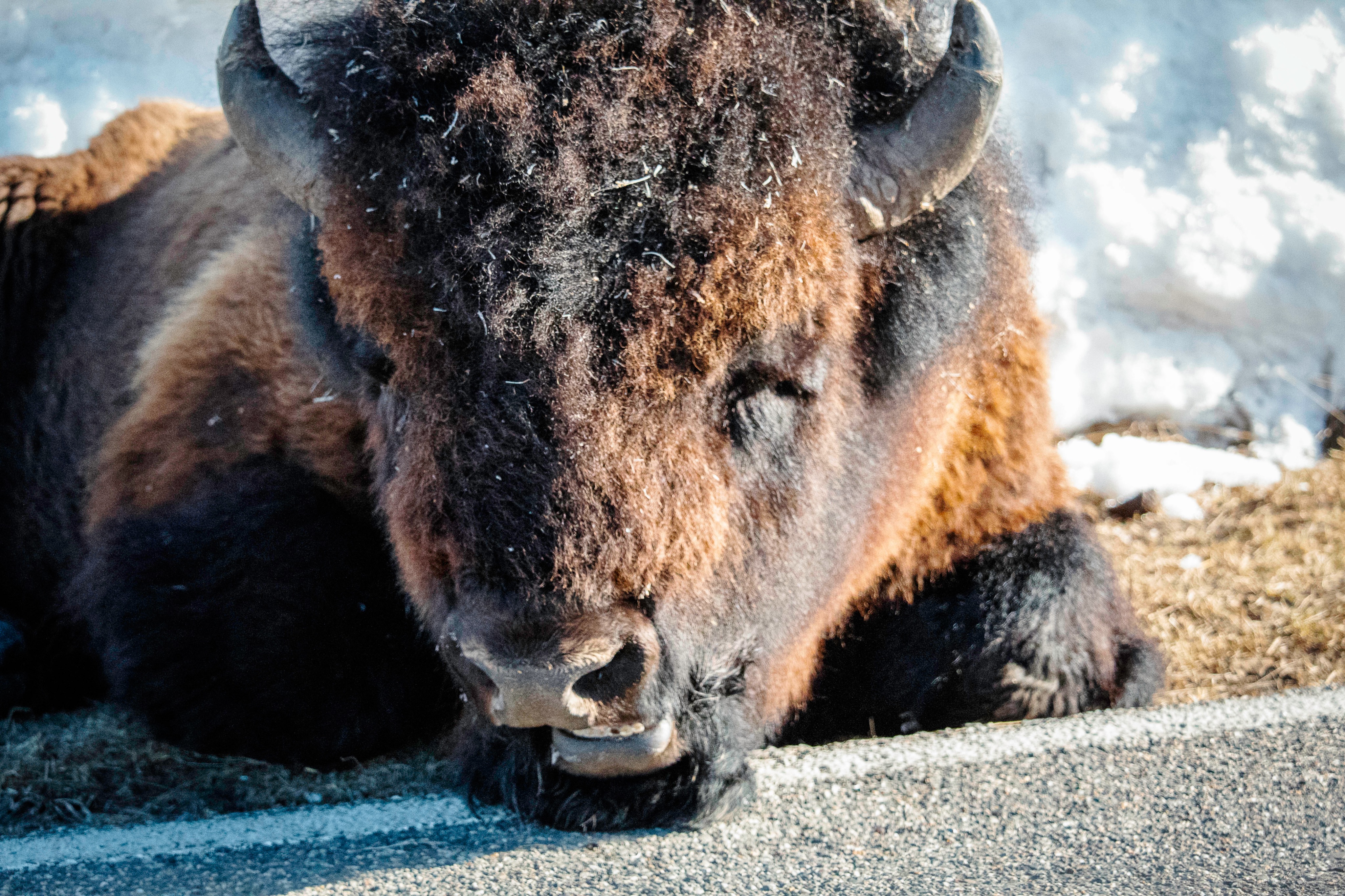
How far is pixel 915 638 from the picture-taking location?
2809 mm

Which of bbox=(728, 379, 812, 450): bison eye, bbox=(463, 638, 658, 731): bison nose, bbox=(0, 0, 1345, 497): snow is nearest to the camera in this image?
bbox=(463, 638, 658, 731): bison nose

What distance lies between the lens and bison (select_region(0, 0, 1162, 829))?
1.74 meters

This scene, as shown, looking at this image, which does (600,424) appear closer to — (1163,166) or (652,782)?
(652,782)

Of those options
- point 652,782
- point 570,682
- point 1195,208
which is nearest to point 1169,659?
point 652,782

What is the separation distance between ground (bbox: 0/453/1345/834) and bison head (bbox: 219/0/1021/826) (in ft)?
2.16

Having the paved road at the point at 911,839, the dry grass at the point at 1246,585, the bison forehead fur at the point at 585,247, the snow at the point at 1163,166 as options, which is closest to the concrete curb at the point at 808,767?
the paved road at the point at 911,839

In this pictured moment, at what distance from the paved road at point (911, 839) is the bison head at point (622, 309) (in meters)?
0.14

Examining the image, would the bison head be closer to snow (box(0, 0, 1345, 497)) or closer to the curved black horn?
the curved black horn

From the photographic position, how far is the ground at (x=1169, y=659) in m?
2.55

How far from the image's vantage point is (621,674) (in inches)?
68.7

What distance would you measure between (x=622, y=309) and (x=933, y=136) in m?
0.78

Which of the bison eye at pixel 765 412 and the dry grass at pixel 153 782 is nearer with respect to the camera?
the bison eye at pixel 765 412

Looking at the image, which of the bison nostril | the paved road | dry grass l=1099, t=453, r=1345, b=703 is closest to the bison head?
the bison nostril

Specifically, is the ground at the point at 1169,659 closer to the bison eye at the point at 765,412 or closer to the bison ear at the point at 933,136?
the bison eye at the point at 765,412
